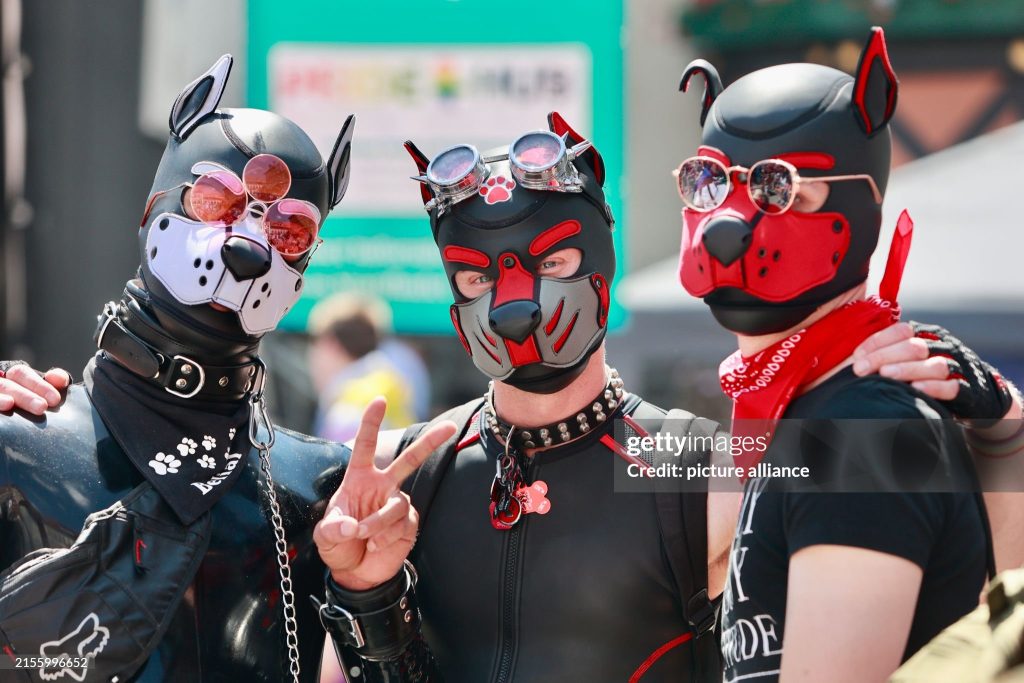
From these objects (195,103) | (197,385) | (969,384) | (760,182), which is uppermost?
(195,103)

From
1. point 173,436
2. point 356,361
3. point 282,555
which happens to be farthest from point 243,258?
point 356,361

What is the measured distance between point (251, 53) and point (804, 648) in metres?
5.34

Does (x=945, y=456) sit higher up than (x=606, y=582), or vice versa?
(x=945, y=456)

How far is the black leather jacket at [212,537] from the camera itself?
9.78ft

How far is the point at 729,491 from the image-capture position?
3064 mm

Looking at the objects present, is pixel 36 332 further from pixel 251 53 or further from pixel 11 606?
pixel 11 606

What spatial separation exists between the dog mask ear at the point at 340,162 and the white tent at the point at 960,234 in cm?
315

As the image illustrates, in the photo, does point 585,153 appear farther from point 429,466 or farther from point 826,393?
point 826,393

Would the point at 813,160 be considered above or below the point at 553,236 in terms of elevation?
above

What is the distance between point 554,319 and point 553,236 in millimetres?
226

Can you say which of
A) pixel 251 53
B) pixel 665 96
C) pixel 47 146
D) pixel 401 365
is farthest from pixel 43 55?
pixel 665 96

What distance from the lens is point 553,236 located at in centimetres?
323

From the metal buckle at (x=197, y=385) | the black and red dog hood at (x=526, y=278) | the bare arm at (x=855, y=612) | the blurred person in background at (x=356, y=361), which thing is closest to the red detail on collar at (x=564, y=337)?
the black and red dog hood at (x=526, y=278)

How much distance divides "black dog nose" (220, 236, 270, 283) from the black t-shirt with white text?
4.54 feet
